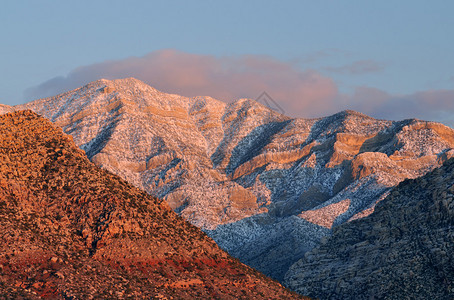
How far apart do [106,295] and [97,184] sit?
13893 mm

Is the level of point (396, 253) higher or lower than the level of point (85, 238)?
lower

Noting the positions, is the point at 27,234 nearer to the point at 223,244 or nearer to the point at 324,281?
the point at 324,281

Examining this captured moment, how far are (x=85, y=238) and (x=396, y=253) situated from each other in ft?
182

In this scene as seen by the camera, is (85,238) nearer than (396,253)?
Yes

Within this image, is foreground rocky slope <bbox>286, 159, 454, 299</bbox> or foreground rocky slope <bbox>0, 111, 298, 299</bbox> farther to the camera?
foreground rocky slope <bbox>286, 159, 454, 299</bbox>

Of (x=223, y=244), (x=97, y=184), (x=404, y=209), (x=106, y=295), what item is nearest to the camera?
(x=106, y=295)

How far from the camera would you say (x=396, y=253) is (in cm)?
10675

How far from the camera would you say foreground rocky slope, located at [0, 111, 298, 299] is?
2213 inches

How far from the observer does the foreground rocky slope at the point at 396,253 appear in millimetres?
99375

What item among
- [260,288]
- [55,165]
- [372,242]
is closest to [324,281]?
[372,242]

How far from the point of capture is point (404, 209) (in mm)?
113250

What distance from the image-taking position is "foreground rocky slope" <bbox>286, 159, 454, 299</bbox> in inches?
3912

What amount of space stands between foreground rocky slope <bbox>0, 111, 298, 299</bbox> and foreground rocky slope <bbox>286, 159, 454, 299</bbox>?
34162mm

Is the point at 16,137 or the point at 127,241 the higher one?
the point at 16,137
